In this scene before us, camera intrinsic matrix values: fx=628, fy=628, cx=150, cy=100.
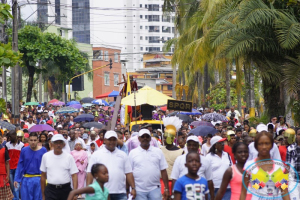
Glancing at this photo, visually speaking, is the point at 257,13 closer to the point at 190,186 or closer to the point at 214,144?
the point at 214,144

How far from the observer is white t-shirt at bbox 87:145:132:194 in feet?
30.1

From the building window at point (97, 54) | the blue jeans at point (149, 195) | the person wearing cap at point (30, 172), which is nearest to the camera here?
the blue jeans at point (149, 195)

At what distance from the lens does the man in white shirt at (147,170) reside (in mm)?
9383

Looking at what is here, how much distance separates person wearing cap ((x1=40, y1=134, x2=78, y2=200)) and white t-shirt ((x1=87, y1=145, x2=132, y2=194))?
0.76 metres

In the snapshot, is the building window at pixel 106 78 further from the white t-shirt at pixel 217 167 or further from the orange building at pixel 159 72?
the white t-shirt at pixel 217 167

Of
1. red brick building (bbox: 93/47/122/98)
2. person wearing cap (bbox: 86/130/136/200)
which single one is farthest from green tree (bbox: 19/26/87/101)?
red brick building (bbox: 93/47/122/98)

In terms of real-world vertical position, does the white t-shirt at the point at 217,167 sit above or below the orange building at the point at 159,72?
below

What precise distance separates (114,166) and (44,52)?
2921cm

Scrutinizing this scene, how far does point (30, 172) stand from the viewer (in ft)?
37.0

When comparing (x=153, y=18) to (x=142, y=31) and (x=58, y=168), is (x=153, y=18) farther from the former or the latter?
(x=58, y=168)

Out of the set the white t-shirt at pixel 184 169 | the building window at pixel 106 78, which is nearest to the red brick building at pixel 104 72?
the building window at pixel 106 78

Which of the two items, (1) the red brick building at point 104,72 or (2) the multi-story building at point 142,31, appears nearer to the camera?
(1) the red brick building at point 104,72

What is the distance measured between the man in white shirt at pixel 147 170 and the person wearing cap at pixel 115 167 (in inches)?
6.4

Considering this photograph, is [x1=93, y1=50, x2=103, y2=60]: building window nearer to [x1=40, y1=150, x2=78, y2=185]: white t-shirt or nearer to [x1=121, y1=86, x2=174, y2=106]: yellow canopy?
[x1=121, y1=86, x2=174, y2=106]: yellow canopy
